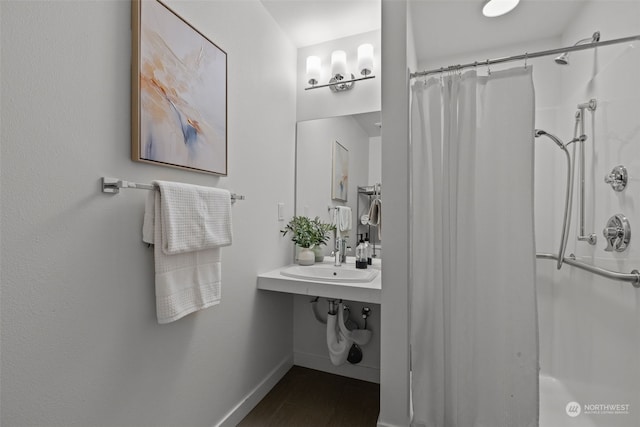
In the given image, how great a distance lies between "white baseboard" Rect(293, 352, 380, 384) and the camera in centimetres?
219

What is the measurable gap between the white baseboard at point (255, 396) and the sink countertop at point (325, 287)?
0.63m

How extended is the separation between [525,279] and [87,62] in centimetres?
193

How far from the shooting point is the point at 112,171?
107 centimetres

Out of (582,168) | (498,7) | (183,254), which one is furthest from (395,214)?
(498,7)

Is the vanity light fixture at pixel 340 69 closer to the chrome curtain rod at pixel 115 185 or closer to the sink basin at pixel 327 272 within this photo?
the sink basin at pixel 327 272

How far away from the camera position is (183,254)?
125 cm

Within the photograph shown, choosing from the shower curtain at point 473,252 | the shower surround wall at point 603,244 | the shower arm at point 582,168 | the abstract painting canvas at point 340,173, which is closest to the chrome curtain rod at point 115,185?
the shower curtain at point 473,252

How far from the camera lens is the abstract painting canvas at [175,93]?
44.8 inches

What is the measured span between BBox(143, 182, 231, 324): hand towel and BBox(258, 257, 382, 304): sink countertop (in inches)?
21.6

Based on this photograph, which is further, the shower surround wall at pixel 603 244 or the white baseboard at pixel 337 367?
the white baseboard at pixel 337 367

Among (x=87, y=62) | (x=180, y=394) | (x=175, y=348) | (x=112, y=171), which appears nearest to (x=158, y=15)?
(x=87, y=62)

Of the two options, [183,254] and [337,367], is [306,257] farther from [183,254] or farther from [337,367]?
[183,254]

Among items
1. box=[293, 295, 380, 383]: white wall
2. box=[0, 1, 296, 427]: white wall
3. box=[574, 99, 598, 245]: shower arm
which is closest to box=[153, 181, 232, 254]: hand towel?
box=[0, 1, 296, 427]: white wall

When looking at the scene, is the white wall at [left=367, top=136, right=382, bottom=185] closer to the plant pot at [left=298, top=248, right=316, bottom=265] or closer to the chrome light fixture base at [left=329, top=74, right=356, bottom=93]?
the chrome light fixture base at [left=329, top=74, right=356, bottom=93]
